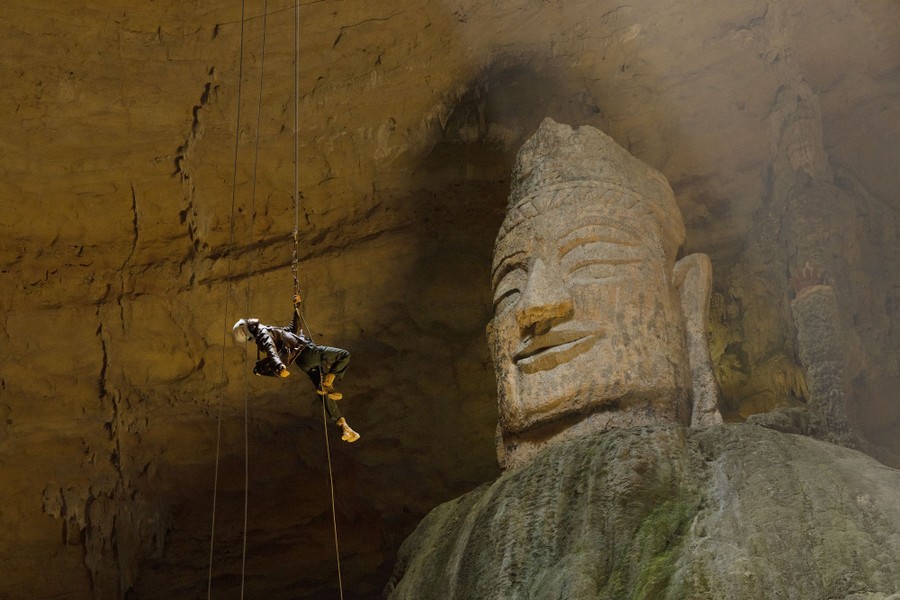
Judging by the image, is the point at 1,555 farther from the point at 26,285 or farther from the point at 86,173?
the point at 86,173

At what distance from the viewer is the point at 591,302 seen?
605cm

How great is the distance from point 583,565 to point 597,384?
1.45m

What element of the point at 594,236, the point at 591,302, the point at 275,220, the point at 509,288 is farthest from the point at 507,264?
the point at 275,220

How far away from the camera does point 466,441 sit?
8.49m

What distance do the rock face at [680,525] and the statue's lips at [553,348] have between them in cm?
73

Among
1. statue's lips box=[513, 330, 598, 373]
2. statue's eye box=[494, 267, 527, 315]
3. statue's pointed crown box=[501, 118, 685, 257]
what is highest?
statue's pointed crown box=[501, 118, 685, 257]

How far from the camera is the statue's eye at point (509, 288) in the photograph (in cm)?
635

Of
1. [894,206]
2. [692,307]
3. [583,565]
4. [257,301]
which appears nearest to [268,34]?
[257,301]

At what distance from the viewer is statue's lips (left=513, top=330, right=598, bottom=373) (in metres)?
5.94

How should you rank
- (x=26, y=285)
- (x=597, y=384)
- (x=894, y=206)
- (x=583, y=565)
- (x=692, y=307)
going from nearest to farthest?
(x=583, y=565) → (x=597, y=384) → (x=692, y=307) → (x=894, y=206) → (x=26, y=285)

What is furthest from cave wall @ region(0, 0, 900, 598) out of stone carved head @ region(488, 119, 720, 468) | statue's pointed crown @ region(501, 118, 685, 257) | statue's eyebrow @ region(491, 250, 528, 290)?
statue's eyebrow @ region(491, 250, 528, 290)

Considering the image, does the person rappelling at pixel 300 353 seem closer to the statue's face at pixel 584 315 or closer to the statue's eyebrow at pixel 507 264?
the statue's face at pixel 584 315

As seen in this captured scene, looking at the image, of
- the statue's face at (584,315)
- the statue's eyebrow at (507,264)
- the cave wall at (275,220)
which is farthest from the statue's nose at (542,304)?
the cave wall at (275,220)

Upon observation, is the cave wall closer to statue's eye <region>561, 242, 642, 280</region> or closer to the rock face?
statue's eye <region>561, 242, 642, 280</region>
